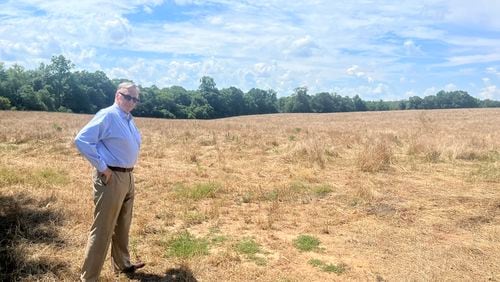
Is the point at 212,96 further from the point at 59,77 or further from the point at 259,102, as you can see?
the point at 59,77

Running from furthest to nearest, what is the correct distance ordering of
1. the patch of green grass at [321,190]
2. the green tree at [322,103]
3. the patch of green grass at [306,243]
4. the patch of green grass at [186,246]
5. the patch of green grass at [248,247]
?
the green tree at [322,103], the patch of green grass at [321,190], the patch of green grass at [306,243], the patch of green grass at [248,247], the patch of green grass at [186,246]

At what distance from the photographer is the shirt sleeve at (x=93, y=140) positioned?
3.92 m

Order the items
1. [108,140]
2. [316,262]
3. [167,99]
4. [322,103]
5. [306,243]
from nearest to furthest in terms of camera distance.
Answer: [108,140]
[316,262]
[306,243]
[167,99]
[322,103]

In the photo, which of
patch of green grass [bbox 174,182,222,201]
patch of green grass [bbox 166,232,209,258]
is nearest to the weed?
patch of green grass [bbox 174,182,222,201]

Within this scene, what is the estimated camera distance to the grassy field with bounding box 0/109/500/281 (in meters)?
4.95

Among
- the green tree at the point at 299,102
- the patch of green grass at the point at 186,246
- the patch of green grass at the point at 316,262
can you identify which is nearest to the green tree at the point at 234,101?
the green tree at the point at 299,102

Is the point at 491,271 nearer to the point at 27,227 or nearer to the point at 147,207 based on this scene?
the point at 147,207

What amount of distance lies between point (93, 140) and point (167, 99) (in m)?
81.9

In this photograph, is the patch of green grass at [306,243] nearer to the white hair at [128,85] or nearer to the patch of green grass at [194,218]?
the patch of green grass at [194,218]

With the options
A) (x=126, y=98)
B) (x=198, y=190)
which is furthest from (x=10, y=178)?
(x=126, y=98)

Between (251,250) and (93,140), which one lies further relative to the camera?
(251,250)

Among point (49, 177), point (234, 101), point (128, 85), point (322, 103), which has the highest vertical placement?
point (128, 85)

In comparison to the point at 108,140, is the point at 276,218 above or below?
below

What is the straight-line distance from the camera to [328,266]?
16.7ft
